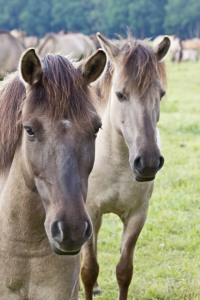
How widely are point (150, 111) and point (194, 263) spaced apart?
5.96 ft

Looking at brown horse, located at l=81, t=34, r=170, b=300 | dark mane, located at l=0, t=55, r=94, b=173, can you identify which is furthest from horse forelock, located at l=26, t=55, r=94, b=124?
brown horse, located at l=81, t=34, r=170, b=300

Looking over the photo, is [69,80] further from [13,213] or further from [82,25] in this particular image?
[82,25]

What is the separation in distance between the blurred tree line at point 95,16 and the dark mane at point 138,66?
5325 cm

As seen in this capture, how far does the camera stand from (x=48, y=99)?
2.39m

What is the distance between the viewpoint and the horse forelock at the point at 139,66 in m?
3.64

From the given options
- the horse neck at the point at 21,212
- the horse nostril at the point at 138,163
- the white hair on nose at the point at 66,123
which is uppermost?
the white hair on nose at the point at 66,123

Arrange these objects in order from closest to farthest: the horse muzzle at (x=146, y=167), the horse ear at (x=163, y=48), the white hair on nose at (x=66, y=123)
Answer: the white hair on nose at (x=66, y=123)
the horse muzzle at (x=146, y=167)
the horse ear at (x=163, y=48)

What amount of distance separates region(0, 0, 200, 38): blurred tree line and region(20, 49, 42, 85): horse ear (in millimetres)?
54744

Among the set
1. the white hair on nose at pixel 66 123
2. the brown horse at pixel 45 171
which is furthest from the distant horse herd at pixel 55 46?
the white hair on nose at pixel 66 123

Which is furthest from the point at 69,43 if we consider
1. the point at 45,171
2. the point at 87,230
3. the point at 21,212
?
the point at 87,230

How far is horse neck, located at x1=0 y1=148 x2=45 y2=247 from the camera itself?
2605 mm

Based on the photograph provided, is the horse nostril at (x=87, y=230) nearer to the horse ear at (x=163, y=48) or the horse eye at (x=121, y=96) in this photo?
the horse eye at (x=121, y=96)

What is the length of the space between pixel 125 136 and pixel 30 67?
4.51 feet

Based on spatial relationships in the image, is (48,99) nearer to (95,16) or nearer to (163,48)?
(163,48)
